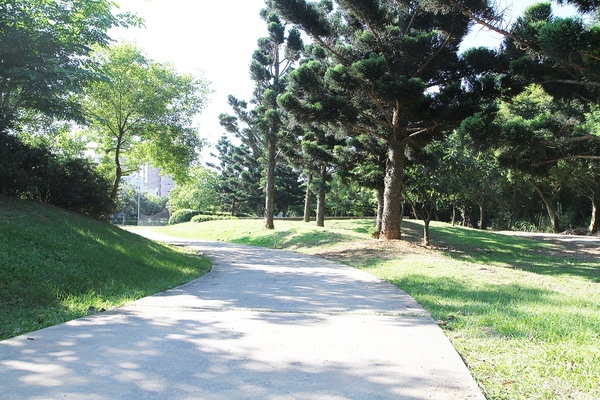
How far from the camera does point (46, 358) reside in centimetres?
357

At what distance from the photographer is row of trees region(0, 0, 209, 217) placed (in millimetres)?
10062

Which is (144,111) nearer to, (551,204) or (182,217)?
(551,204)

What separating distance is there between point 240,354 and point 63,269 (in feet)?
14.6

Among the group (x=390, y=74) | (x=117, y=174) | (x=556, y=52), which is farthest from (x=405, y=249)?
(x=117, y=174)

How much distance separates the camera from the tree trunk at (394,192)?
14945 millimetres

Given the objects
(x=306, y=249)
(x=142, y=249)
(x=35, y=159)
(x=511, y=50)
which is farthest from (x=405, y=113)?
(x=35, y=159)

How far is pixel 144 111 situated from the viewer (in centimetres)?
1675

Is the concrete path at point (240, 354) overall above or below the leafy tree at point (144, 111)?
below

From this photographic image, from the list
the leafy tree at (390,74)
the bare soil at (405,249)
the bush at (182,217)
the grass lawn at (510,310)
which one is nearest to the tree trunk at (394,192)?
the leafy tree at (390,74)

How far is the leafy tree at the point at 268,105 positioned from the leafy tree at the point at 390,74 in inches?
213

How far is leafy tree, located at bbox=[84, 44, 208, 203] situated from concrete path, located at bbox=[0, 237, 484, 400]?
36.3 ft

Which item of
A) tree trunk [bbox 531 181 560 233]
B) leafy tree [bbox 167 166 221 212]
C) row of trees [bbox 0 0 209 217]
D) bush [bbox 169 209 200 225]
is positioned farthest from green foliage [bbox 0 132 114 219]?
leafy tree [bbox 167 166 221 212]

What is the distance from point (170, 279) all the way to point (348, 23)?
11083mm

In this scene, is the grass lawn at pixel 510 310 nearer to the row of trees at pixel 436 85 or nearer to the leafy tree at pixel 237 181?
the row of trees at pixel 436 85
